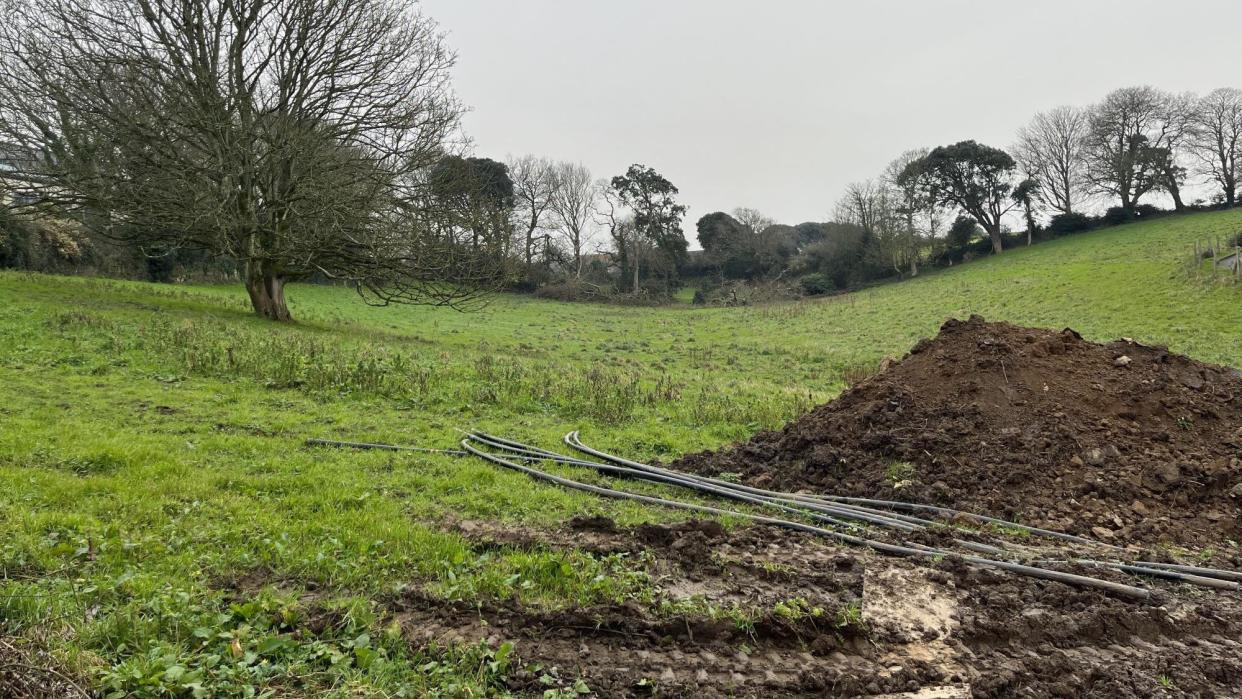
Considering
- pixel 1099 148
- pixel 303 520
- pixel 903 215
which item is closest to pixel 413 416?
pixel 303 520

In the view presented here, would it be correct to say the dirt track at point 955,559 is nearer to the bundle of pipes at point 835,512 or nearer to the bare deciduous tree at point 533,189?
the bundle of pipes at point 835,512

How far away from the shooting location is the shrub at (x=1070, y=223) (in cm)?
4638

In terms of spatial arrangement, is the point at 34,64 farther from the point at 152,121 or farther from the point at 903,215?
the point at 903,215

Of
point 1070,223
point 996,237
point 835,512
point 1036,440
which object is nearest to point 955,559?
point 835,512

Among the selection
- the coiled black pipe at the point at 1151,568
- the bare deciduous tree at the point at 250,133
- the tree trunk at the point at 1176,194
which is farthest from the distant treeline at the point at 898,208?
the coiled black pipe at the point at 1151,568

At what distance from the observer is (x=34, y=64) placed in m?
13.9

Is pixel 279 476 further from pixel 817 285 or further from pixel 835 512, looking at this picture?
pixel 817 285

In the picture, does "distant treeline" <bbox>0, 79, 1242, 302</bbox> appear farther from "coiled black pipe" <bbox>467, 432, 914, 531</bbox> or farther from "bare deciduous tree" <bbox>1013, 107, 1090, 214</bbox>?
"coiled black pipe" <bbox>467, 432, 914, 531</bbox>

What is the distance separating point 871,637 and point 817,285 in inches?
1889

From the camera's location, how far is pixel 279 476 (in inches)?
211

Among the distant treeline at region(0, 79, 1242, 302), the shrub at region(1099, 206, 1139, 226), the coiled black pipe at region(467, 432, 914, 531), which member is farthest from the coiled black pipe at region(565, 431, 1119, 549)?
the shrub at region(1099, 206, 1139, 226)

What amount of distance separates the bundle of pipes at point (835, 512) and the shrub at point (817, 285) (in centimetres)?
4428

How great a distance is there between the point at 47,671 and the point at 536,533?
2686 millimetres

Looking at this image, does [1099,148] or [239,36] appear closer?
[239,36]
